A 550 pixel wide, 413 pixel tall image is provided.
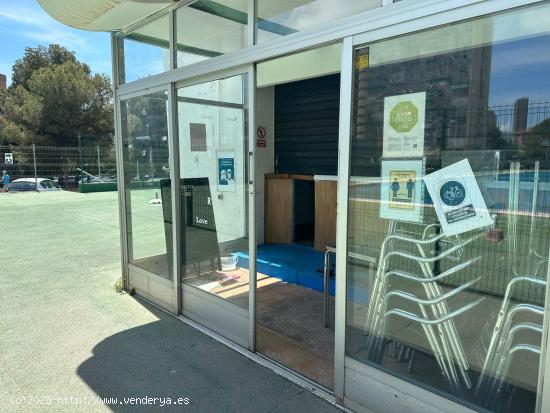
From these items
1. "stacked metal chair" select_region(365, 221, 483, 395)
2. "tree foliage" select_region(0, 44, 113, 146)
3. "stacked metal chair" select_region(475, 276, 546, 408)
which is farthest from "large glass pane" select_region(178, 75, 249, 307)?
"tree foliage" select_region(0, 44, 113, 146)

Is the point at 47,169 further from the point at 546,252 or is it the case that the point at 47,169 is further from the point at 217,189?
the point at 546,252

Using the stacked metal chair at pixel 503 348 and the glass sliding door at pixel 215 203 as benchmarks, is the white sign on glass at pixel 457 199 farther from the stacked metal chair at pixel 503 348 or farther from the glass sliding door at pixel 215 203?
the glass sliding door at pixel 215 203

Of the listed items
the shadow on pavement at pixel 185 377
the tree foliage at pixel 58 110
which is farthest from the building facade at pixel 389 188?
the tree foliage at pixel 58 110

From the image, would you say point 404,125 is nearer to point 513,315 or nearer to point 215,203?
point 513,315

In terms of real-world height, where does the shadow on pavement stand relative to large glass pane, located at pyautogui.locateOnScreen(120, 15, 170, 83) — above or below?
below

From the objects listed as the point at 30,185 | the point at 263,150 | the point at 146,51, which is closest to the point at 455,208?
the point at 146,51

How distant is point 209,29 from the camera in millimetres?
2996

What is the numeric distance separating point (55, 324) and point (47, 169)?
47.6 ft

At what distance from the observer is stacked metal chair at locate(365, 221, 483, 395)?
1.85m

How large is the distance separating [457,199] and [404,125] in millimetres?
443

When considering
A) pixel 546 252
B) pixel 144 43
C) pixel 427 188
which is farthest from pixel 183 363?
pixel 144 43

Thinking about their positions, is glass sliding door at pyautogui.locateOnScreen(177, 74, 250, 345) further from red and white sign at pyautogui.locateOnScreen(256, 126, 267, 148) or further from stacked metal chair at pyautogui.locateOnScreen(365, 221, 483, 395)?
red and white sign at pyautogui.locateOnScreen(256, 126, 267, 148)

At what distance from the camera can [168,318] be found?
3418mm

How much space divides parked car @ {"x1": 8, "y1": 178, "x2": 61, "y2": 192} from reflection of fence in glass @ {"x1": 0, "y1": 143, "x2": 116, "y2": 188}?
1.26 ft
